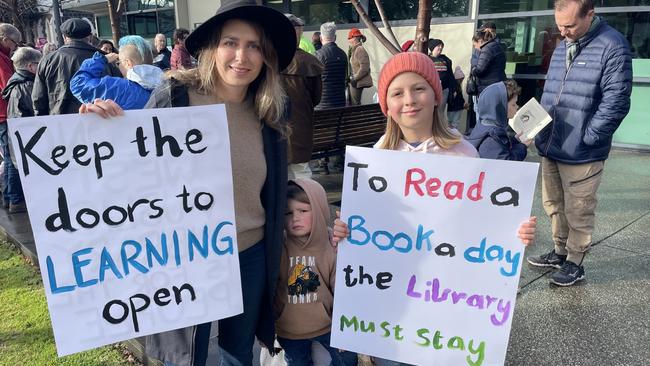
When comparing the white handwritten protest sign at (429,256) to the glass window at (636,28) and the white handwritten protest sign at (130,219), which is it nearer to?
the white handwritten protest sign at (130,219)

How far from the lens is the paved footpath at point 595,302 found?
265cm

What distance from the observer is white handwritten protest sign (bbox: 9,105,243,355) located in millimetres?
1510

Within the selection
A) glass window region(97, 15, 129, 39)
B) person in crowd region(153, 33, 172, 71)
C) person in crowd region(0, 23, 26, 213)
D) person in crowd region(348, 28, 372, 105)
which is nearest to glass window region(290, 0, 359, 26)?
person in crowd region(348, 28, 372, 105)

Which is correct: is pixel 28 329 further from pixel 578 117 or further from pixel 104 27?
pixel 104 27

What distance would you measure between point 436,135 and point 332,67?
4524mm

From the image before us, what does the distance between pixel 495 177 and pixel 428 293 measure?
0.48 metres

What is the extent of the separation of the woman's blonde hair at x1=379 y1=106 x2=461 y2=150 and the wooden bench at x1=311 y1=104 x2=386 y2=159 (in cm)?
320

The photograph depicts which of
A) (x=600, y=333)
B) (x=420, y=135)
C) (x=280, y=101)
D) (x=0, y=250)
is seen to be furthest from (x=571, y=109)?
(x=0, y=250)

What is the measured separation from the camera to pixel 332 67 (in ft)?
20.4

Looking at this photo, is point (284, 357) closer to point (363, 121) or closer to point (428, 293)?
point (428, 293)

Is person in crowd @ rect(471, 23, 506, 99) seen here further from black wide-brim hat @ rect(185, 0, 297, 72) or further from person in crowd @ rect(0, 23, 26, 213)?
person in crowd @ rect(0, 23, 26, 213)

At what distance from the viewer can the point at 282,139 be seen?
1.87 meters

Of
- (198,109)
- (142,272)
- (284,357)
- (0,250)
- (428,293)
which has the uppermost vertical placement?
(198,109)

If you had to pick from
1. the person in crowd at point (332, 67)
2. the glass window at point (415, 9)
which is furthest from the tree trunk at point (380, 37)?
the glass window at point (415, 9)
